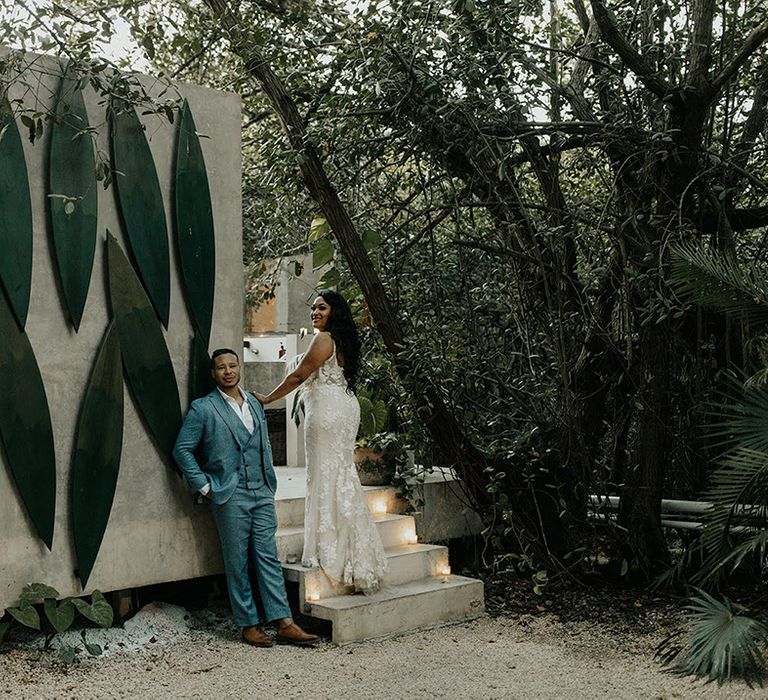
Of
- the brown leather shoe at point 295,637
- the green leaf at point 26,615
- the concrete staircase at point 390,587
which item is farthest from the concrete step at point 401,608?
the green leaf at point 26,615

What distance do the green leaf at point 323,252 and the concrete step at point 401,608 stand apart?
7.26 feet

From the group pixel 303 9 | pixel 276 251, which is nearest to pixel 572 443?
pixel 276 251

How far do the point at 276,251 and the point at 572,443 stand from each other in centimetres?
259

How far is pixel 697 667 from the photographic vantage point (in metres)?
4.86

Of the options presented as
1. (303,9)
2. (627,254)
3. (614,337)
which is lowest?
(614,337)

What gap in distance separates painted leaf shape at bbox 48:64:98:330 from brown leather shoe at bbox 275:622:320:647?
1995 mm

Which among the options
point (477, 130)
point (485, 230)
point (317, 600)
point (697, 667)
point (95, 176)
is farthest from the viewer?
point (485, 230)

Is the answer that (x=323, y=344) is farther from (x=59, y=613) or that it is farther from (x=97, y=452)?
(x=59, y=613)

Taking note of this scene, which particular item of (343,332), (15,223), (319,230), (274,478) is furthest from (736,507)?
(15,223)

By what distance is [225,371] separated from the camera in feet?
18.8

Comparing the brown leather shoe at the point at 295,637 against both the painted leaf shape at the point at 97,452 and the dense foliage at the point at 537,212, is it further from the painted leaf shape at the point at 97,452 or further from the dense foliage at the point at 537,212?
the dense foliage at the point at 537,212

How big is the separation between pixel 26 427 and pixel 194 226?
1.53 m

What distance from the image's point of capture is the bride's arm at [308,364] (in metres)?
5.93

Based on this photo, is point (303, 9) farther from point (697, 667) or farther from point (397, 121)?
point (697, 667)
